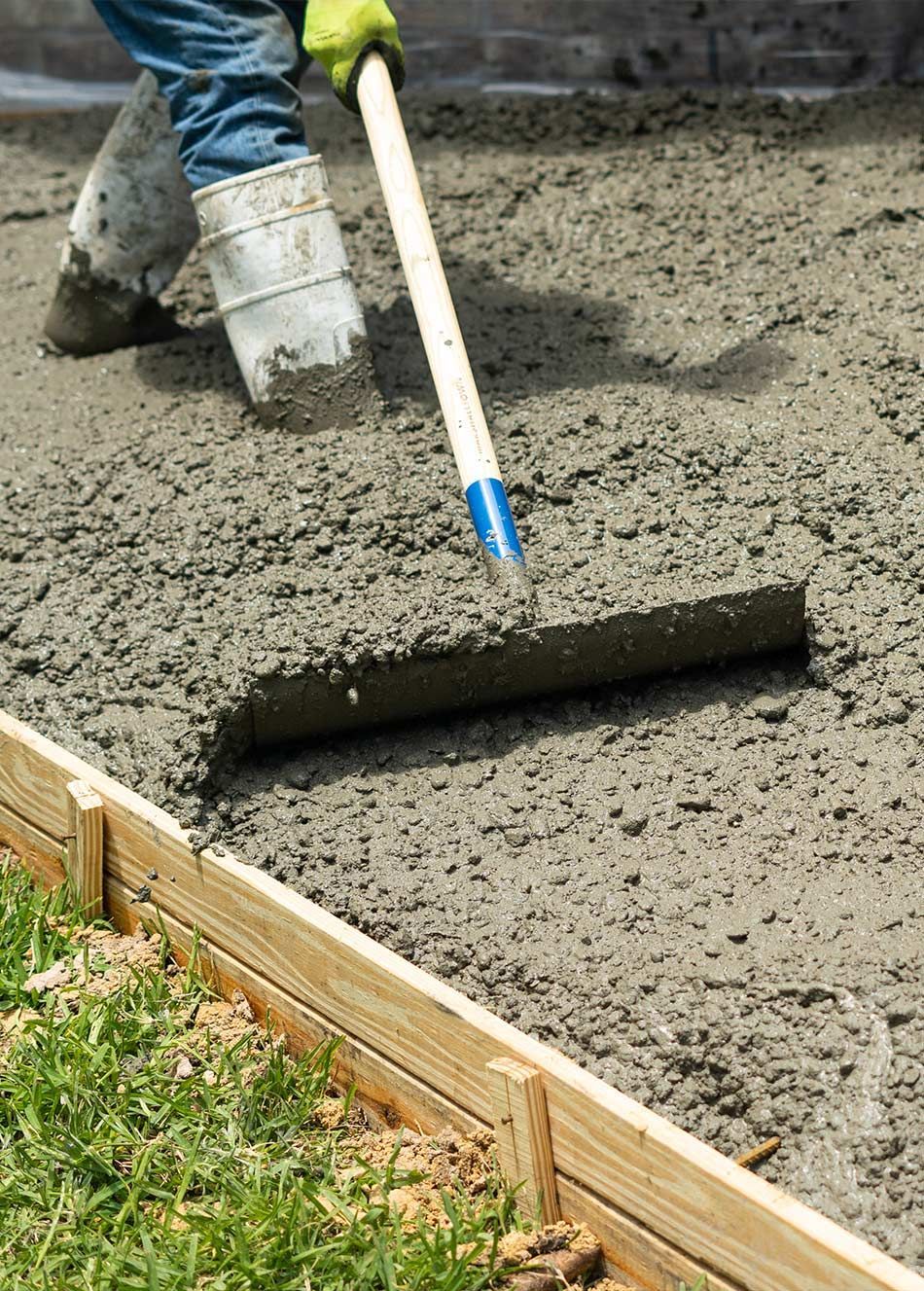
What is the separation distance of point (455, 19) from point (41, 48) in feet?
6.40

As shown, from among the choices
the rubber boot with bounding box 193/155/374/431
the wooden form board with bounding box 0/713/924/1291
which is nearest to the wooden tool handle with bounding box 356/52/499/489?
the rubber boot with bounding box 193/155/374/431

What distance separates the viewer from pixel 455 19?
5.28 meters

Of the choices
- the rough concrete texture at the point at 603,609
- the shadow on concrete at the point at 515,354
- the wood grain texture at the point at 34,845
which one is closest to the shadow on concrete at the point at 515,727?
the rough concrete texture at the point at 603,609

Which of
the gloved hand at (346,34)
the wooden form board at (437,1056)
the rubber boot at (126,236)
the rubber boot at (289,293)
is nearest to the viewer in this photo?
the wooden form board at (437,1056)

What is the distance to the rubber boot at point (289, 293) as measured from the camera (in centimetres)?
311

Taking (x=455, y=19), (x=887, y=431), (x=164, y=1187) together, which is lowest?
(x=164, y=1187)

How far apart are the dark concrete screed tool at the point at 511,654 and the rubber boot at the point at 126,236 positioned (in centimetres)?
164

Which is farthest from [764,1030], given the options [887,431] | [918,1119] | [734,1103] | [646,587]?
[887,431]

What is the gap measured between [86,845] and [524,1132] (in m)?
1.04

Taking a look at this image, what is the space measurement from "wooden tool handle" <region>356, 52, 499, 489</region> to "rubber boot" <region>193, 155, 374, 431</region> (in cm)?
31

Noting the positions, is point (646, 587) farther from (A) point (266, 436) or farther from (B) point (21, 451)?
(B) point (21, 451)

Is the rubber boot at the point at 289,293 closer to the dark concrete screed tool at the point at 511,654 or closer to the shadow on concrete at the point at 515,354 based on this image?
the shadow on concrete at the point at 515,354

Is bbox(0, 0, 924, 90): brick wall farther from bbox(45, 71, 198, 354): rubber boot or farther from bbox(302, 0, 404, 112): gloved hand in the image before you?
bbox(302, 0, 404, 112): gloved hand

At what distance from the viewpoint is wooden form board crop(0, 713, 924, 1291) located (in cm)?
157
